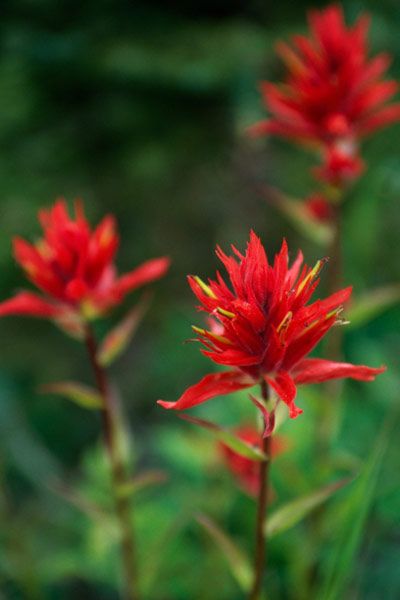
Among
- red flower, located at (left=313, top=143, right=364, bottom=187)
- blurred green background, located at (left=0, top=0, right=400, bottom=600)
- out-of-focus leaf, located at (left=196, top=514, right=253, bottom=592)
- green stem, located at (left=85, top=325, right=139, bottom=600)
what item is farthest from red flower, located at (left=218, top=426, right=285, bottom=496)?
red flower, located at (left=313, top=143, right=364, bottom=187)

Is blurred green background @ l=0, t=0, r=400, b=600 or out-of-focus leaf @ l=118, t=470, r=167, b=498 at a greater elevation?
blurred green background @ l=0, t=0, r=400, b=600

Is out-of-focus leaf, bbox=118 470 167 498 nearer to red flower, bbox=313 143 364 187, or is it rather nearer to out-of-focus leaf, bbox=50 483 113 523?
out-of-focus leaf, bbox=50 483 113 523

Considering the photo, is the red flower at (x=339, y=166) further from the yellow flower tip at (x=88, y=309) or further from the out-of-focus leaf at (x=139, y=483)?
the out-of-focus leaf at (x=139, y=483)

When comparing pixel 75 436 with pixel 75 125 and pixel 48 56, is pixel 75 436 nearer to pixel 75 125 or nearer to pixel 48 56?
pixel 75 125

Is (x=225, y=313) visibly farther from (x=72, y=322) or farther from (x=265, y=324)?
(x=72, y=322)

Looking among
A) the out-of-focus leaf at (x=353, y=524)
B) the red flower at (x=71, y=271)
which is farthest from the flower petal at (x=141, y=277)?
the out-of-focus leaf at (x=353, y=524)

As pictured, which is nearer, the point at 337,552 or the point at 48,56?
the point at 337,552

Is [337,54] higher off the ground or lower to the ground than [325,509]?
higher

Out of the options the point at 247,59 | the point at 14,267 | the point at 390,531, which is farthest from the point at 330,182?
the point at 14,267
